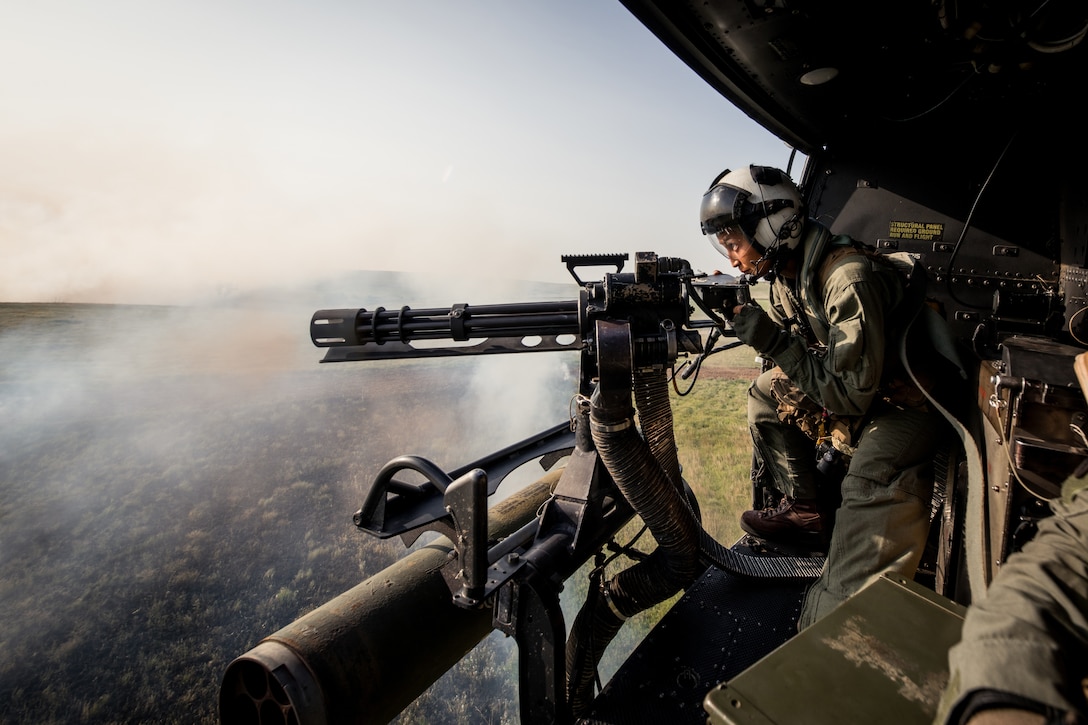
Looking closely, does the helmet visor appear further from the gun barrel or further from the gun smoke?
the gun smoke

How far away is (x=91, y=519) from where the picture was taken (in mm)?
6625

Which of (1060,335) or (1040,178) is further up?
(1040,178)

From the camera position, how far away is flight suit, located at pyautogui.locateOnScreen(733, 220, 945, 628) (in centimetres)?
257

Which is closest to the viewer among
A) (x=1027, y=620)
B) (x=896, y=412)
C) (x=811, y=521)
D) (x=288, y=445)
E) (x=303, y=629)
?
(x=1027, y=620)

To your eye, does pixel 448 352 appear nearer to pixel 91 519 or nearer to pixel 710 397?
pixel 91 519

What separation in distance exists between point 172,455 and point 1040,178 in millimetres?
11437

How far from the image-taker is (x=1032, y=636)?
101cm

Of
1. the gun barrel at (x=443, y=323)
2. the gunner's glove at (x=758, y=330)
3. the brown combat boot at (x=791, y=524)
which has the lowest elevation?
the brown combat boot at (x=791, y=524)

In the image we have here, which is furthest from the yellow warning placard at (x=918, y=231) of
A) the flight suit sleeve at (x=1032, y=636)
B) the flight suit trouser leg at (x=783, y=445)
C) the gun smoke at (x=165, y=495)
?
the gun smoke at (x=165, y=495)

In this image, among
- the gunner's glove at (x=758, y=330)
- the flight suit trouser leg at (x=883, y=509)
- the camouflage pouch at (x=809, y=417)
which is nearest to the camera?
the flight suit trouser leg at (x=883, y=509)

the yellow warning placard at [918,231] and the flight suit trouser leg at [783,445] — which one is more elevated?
the yellow warning placard at [918,231]

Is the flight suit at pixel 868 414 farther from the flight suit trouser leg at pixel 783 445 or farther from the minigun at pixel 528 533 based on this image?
the flight suit trouser leg at pixel 783 445

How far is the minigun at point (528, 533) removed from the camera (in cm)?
229

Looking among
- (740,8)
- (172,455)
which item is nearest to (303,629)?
(740,8)
